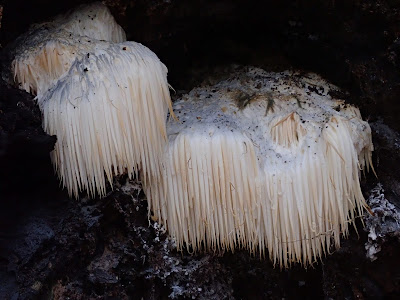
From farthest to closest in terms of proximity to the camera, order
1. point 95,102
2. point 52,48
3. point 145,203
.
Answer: point 145,203, point 52,48, point 95,102

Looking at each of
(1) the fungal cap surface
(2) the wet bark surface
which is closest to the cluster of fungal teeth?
(1) the fungal cap surface

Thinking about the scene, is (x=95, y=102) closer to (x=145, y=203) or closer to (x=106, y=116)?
(x=106, y=116)

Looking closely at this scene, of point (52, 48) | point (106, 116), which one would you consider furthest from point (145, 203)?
point (52, 48)

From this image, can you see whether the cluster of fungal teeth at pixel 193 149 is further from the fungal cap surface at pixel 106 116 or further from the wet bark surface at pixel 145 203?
the wet bark surface at pixel 145 203

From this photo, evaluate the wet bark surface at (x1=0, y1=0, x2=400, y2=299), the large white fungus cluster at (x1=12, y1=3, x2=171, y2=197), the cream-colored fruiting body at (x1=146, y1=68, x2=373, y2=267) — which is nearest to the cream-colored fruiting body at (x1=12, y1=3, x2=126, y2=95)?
the large white fungus cluster at (x1=12, y1=3, x2=171, y2=197)

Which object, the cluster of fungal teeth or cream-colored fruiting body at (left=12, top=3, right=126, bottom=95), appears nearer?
the cluster of fungal teeth

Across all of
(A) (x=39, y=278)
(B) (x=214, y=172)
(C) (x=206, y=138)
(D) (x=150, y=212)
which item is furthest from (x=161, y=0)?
(A) (x=39, y=278)

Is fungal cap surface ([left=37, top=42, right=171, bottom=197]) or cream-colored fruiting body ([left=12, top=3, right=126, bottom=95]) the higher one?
cream-colored fruiting body ([left=12, top=3, right=126, bottom=95])

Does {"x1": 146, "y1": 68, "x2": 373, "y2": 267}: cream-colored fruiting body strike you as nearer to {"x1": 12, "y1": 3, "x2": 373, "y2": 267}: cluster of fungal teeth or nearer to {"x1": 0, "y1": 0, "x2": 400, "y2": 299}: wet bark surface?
{"x1": 12, "y1": 3, "x2": 373, "y2": 267}: cluster of fungal teeth

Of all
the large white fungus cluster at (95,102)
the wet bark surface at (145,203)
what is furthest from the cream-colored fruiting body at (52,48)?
the wet bark surface at (145,203)
